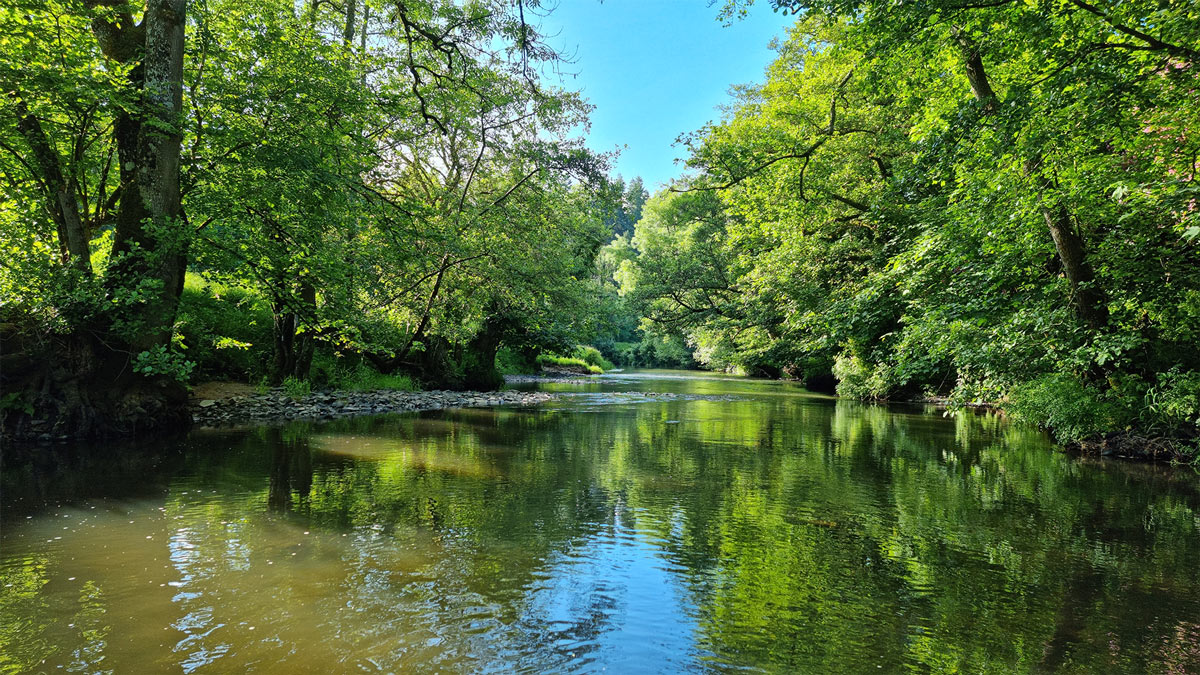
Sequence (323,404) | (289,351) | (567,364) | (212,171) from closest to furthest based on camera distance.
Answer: (212,171)
(323,404)
(289,351)
(567,364)

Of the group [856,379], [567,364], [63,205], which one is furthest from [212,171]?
[567,364]

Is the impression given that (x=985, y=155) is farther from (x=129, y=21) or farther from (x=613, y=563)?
(x=129, y=21)

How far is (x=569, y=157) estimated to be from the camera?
15461mm

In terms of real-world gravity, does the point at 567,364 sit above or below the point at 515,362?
below

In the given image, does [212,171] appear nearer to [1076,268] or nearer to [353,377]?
[353,377]

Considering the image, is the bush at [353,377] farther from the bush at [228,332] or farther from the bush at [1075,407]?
the bush at [1075,407]

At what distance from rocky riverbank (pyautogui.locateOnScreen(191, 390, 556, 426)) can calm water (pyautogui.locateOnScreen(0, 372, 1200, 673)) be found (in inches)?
137

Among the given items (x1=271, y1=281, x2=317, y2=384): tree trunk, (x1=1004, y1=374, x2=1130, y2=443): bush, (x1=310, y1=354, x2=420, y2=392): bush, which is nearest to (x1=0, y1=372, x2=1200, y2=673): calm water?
(x1=1004, y1=374, x2=1130, y2=443): bush

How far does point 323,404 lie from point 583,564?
1188 centimetres

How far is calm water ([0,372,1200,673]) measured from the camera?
2986mm

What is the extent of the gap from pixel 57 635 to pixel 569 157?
46.6 feet

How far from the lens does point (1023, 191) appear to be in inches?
323

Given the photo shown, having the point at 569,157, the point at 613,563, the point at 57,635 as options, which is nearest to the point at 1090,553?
the point at 613,563

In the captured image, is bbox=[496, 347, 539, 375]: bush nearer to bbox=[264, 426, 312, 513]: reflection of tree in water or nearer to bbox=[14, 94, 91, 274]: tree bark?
bbox=[264, 426, 312, 513]: reflection of tree in water
